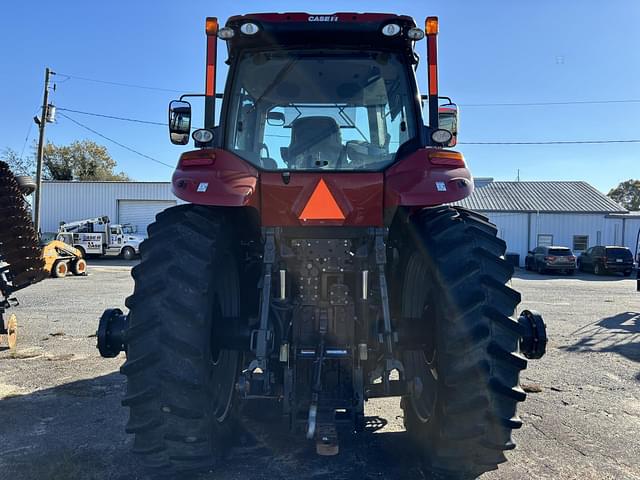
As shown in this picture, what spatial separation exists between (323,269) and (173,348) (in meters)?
1.05

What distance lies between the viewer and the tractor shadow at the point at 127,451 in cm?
334

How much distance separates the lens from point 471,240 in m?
2.92

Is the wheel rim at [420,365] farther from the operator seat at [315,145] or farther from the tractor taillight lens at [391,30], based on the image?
the tractor taillight lens at [391,30]

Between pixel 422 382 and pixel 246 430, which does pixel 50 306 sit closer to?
pixel 246 430

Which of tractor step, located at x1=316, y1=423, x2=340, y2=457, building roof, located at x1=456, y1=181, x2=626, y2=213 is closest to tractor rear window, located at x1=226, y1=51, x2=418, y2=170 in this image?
tractor step, located at x1=316, y1=423, x2=340, y2=457

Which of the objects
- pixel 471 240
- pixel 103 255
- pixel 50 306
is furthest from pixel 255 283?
pixel 103 255

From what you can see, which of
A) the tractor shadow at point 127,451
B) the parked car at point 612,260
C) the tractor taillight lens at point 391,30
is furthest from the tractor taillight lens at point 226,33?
the parked car at point 612,260

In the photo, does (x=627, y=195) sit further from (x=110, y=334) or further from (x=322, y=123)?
(x=110, y=334)

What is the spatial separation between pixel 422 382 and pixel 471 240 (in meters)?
1.28

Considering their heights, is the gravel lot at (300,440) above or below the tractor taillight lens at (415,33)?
below

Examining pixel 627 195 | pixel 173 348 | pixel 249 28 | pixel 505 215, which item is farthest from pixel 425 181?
pixel 627 195

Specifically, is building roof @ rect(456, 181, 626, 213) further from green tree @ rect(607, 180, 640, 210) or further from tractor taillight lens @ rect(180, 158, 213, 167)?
green tree @ rect(607, 180, 640, 210)

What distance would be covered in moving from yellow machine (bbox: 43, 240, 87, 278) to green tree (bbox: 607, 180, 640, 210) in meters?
72.7

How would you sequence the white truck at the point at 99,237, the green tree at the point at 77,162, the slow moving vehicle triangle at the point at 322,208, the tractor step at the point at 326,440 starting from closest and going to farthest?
the tractor step at the point at 326,440, the slow moving vehicle triangle at the point at 322,208, the white truck at the point at 99,237, the green tree at the point at 77,162
